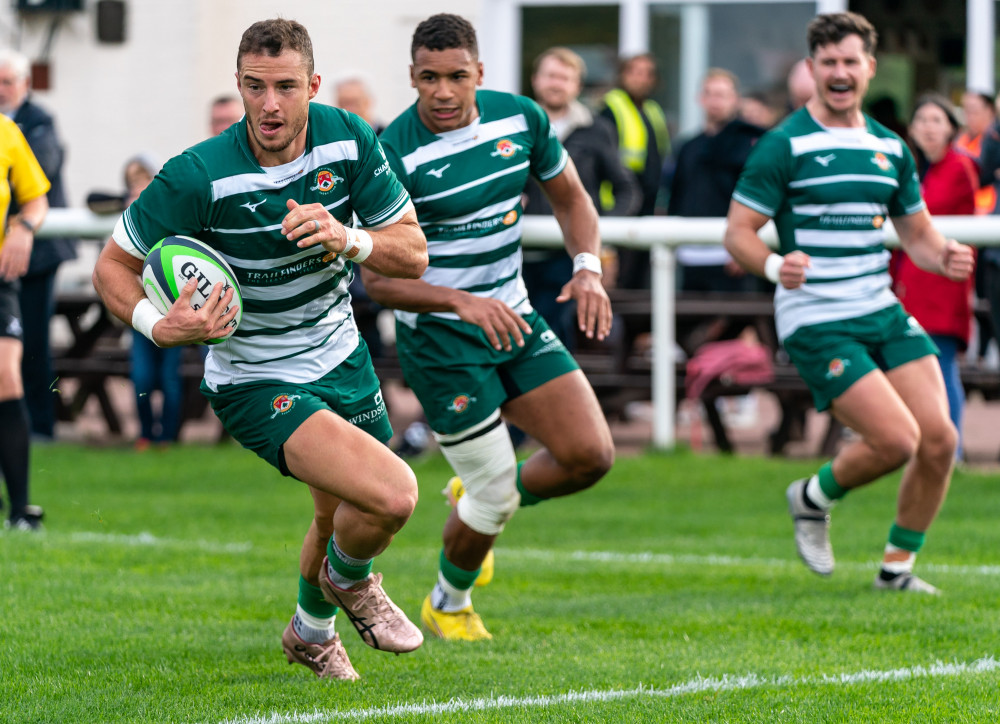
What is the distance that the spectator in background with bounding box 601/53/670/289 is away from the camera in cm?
1287

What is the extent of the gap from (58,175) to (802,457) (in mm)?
5357

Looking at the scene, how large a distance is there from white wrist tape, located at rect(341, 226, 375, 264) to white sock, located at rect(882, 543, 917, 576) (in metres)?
3.12

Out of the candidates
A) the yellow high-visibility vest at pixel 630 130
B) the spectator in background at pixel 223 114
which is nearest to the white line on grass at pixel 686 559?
the spectator in background at pixel 223 114

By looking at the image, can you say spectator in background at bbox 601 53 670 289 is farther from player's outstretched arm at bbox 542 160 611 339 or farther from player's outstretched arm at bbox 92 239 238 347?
player's outstretched arm at bbox 92 239 238 347

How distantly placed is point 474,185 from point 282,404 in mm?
1470

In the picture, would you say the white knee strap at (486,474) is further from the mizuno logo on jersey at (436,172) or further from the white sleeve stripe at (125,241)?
the white sleeve stripe at (125,241)

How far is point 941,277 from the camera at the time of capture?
9.77m

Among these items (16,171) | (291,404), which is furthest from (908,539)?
(16,171)

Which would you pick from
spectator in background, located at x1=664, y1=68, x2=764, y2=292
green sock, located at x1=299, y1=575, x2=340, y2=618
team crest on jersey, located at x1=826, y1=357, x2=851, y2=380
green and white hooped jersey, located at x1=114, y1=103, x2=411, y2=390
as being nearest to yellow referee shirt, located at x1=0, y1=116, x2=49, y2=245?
green and white hooped jersey, located at x1=114, y1=103, x2=411, y2=390

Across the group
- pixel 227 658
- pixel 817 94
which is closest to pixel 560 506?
pixel 817 94

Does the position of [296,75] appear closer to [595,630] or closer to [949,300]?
[595,630]

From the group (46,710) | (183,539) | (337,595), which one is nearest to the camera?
(46,710)

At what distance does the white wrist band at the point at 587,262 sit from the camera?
20.7 feet

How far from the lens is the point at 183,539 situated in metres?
8.52
